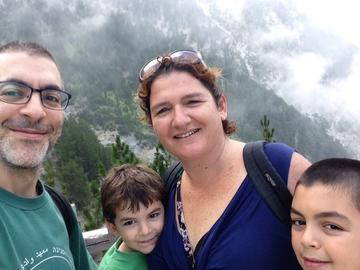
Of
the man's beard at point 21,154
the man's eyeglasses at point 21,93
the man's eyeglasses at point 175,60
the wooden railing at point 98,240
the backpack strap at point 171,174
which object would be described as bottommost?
the wooden railing at point 98,240

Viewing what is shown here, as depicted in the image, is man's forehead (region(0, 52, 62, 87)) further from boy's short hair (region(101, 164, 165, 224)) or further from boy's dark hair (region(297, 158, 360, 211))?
boy's dark hair (region(297, 158, 360, 211))

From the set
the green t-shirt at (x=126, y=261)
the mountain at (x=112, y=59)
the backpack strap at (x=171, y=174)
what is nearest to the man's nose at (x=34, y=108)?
the backpack strap at (x=171, y=174)

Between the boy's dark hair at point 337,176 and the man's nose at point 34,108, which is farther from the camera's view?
the man's nose at point 34,108

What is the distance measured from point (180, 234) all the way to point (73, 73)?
149013 millimetres

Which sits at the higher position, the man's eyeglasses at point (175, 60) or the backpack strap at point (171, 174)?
the man's eyeglasses at point (175, 60)

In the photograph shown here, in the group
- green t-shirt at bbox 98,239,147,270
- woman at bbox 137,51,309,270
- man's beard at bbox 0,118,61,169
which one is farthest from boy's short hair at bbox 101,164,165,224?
man's beard at bbox 0,118,61,169

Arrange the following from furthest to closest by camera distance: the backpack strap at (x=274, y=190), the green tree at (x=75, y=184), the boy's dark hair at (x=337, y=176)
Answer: the green tree at (x=75, y=184) < the backpack strap at (x=274, y=190) < the boy's dark hair at (x=337, y=176)

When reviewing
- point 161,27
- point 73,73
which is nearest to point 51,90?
point 73,73

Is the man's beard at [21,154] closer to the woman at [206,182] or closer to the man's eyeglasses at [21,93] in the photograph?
the man's eyeglasses at [21,93]

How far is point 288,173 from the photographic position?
2422 mm

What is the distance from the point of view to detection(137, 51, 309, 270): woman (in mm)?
2369

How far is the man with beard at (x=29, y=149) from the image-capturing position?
7.54 feet

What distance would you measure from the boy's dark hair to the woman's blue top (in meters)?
0.14

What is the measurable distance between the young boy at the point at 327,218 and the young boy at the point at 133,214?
3.35 ft
